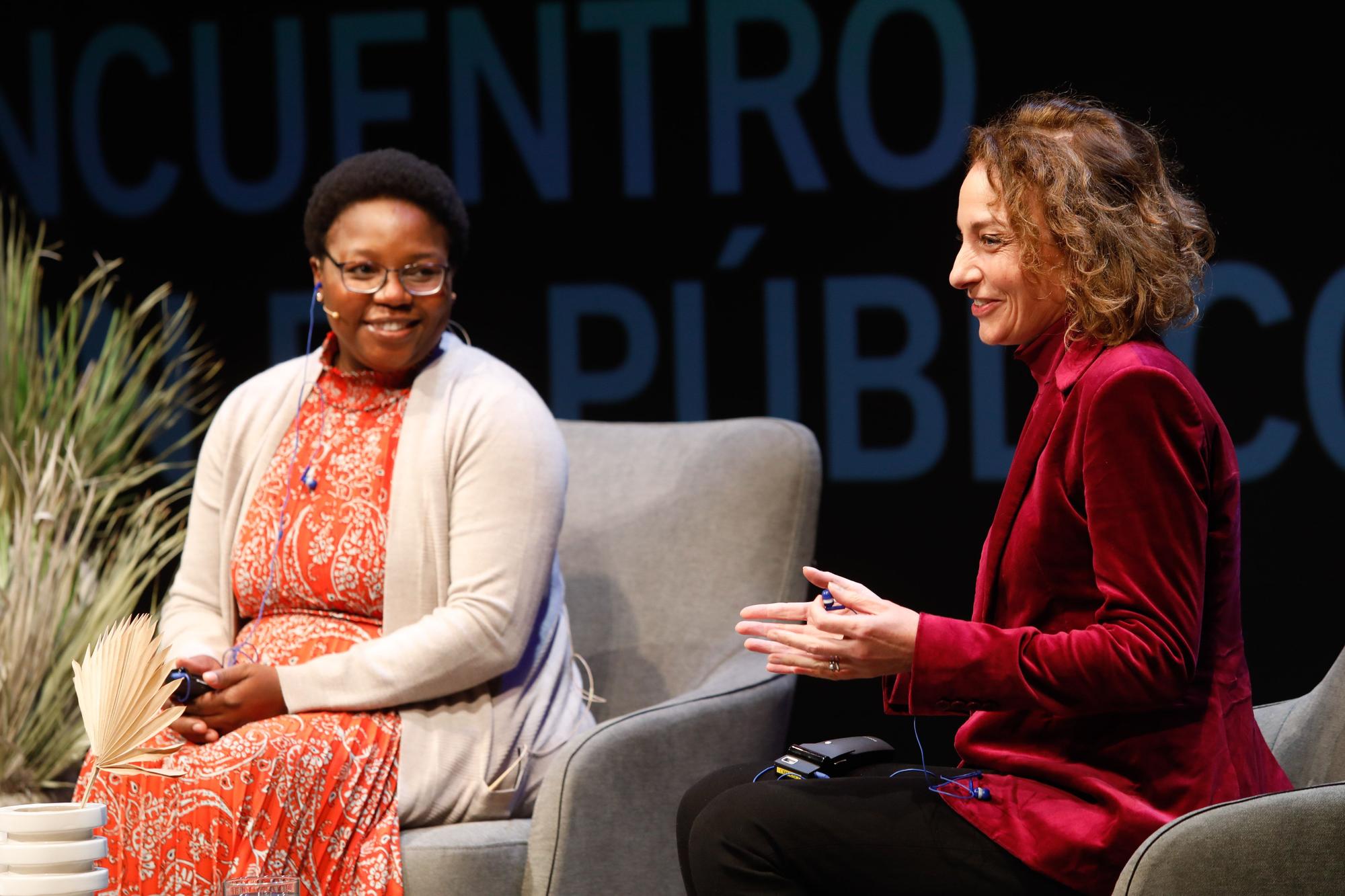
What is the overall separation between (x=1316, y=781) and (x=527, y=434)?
140cm

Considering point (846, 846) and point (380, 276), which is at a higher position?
point (380, 276)

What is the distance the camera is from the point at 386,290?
2.75 m

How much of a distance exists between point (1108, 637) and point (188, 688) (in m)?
1.49

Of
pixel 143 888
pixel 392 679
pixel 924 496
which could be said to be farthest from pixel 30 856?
pixel 924 496

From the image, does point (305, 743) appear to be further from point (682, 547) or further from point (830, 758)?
point (682, 547)

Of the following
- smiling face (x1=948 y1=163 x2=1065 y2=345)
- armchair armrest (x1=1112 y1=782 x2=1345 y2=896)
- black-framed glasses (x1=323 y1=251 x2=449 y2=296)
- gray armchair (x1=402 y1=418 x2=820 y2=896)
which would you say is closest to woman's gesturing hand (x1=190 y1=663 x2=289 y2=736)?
gray armchair (x1=402 y1=418 x2=820 y2=896)

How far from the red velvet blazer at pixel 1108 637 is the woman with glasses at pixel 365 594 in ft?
3.16

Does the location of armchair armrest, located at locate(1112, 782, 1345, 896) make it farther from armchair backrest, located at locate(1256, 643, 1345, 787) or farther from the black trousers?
armchair backrest, located at locate(1256, 643, 1345, 787)

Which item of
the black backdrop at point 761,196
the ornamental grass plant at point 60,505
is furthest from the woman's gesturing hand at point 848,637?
the black backdrop at point 761,196

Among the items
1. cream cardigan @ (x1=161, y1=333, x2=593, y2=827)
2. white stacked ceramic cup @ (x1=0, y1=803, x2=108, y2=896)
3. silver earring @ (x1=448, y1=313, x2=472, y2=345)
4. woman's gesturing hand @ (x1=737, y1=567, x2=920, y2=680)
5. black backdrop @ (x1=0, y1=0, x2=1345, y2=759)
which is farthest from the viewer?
black backdrop @ (x1=0, y1=0, x2=1345, y2=759)

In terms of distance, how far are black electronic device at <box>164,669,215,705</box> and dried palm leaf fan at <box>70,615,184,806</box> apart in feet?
2.50

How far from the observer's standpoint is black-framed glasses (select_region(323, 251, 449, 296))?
2771mm

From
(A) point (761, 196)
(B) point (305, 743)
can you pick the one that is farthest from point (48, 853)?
(A) point (761, 196)

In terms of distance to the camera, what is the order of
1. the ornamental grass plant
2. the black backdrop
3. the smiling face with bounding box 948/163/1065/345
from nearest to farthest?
the smiling face with bounding box 948/163/1065/345 < the ornamental grass plant < the black backdrop
